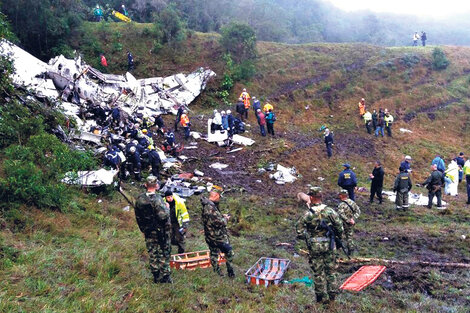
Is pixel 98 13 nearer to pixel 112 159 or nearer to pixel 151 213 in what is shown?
pixel 112 159

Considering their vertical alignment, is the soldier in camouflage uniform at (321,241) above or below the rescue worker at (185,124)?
below

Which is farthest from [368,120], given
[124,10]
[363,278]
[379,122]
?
[124,10]

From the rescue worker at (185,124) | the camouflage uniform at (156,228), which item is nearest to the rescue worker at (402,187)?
the camouflage uniform at (156,228)

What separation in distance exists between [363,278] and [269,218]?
4514mm

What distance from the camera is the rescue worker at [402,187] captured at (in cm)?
1099

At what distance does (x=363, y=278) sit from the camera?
6504 millimetres

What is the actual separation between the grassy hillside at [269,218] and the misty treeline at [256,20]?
226 cm

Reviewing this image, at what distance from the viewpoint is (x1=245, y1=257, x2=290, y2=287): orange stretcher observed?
6.25m

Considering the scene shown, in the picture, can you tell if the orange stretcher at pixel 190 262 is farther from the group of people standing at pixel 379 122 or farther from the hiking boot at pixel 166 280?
the group of people standing at pixel 379 122

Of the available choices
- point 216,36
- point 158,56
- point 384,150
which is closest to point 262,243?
point 384,150

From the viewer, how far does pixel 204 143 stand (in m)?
17.0

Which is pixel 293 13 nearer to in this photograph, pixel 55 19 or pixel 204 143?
pixel 55 19

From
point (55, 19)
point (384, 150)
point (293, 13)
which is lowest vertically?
point (384, 150)

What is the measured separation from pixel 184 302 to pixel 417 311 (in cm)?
324
